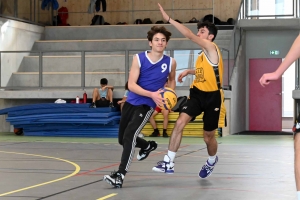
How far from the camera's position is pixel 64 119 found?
1991cm

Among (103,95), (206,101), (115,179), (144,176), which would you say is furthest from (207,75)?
(103,95)

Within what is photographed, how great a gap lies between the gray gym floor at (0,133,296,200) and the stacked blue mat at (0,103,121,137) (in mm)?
5254

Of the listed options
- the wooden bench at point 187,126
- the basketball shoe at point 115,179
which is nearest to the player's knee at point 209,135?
the basketball shoe at point 115,179

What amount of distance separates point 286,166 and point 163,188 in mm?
3565

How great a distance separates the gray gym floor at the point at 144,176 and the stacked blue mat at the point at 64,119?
525 centimetres

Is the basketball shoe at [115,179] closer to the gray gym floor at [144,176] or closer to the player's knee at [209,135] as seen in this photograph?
the gray gym floor at [144,176]

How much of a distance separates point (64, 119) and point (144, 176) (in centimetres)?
1084

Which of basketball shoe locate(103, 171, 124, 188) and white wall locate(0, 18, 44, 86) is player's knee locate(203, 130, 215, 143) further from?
white wall locate(0, 18, 44, 86)

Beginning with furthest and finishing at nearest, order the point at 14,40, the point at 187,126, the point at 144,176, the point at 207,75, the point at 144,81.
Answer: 1. the point at 14,40
2. the point at 187,126
3. the point at 144,176
4. the point at 207,75
5. the point at 144,81

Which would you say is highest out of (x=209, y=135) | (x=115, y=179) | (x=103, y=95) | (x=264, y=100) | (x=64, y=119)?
(x=103, y=95)

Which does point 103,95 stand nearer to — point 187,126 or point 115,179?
point 187,126

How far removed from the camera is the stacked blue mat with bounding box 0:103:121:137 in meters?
19.7

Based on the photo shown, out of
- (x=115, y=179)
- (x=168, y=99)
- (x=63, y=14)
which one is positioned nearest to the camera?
(x=115, y=179)

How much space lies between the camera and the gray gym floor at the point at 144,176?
24.8 ft
